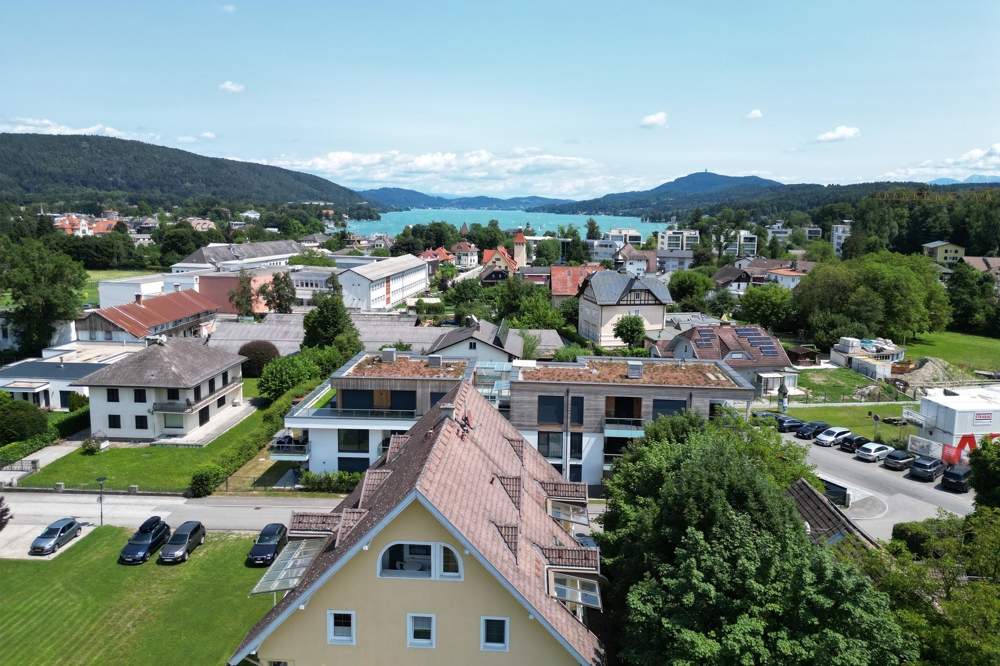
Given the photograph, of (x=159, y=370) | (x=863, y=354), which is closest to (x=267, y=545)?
(x=159, y=370)

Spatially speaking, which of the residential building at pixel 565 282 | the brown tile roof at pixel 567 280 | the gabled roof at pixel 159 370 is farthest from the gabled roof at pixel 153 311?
the brown tile roof at pixel 567 280

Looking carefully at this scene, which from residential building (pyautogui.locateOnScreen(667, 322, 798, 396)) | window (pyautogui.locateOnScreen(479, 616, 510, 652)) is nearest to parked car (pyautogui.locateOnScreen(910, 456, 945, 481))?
residential building (pyautogui.locateOnScreen(667, 322, 798, 396))

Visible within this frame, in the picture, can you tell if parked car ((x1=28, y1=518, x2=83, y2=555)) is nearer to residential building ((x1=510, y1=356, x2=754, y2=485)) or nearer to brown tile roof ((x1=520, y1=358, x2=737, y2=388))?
residential building ((x1=510, y1=356, x2=754, y2=485))

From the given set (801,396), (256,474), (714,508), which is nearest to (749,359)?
(801,396)

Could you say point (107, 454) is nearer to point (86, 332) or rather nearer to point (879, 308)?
point (86, 332)

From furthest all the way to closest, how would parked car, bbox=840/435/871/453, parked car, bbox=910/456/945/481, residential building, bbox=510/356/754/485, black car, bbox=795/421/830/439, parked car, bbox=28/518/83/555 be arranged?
black car, bbox=795/421/830/439 < parked car, bbox=840/435/871/453 < parked car, bbox=910/456/945/481 < residential building, bbox=510/356/754/485 < parked car, bbox=28/518/83/555

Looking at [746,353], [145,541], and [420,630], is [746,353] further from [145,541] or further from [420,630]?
[420,630]
